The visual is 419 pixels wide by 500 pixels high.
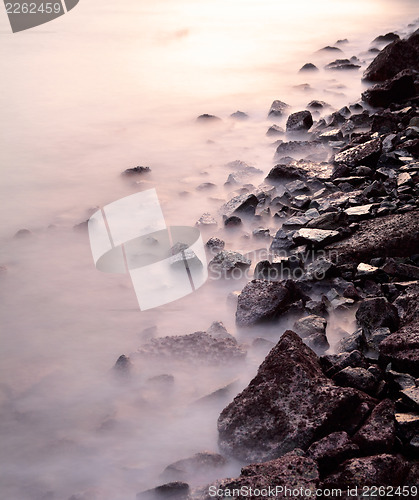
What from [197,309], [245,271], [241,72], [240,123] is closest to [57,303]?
[197,309]

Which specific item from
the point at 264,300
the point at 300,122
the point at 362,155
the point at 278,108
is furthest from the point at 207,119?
the point at 264,300

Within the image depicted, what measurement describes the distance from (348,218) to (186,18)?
7.44 metres

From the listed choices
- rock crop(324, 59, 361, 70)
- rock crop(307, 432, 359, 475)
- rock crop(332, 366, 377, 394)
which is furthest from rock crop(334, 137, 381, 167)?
rock crop(324, 59, 361, 70)

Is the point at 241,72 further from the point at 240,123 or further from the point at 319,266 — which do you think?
the point at 319,266

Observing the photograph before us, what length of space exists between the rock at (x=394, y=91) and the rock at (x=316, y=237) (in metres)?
2.51

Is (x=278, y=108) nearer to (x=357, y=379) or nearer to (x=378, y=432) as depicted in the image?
(x=357, y=379)

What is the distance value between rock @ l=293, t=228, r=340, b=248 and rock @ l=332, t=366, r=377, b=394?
1084 millimetres

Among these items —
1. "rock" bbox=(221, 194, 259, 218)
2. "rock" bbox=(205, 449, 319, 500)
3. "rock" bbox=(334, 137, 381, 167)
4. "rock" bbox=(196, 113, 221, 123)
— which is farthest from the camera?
"rock" bbox=(196, 113, 221, 123)

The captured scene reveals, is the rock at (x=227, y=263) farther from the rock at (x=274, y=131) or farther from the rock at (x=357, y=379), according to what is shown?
the rock at (x=274, y=131)

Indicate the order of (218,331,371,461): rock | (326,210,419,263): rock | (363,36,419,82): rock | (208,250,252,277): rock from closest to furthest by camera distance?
(218,331,371,461): rock, (326,210,419,263): rock, (208,250,252,277): rock, (363,36,419,82): rock

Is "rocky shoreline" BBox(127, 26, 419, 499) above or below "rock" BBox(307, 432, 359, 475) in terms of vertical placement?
below

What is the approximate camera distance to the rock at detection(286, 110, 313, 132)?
474 centimetres

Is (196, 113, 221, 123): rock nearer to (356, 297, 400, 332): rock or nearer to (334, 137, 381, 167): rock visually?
(334, 137, 381, 167): rock

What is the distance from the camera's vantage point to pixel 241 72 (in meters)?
6.82
